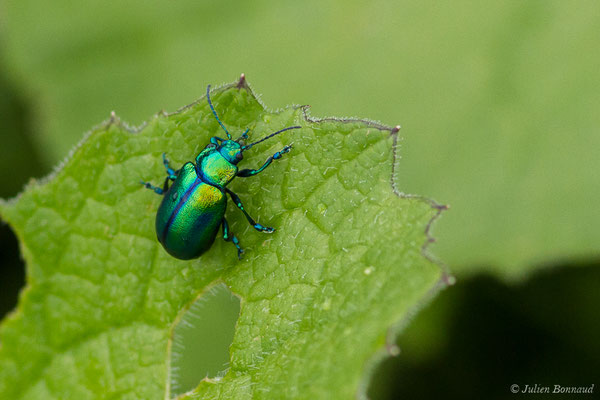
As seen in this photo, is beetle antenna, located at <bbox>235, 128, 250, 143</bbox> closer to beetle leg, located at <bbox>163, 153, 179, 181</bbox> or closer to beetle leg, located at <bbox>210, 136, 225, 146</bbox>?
beetle leg, located at <bbox>210, 136, 225, 146</bbox>

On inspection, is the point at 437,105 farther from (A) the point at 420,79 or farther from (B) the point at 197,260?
(B) the point at 197,260

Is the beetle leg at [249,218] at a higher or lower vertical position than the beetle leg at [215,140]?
lower

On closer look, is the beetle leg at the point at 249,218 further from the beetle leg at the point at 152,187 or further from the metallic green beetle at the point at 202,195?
the beetle leg at the point at 152,187

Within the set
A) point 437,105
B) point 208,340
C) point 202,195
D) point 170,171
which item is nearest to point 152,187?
point 170,171

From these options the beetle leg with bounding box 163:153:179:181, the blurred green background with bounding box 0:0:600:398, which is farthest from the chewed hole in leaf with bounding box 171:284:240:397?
the beetle leg with bounding box 163:153:179:181

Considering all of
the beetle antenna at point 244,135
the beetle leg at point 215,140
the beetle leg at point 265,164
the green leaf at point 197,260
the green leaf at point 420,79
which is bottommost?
the green leaf at point 197,260

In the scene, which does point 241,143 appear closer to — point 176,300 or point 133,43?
point 176,300

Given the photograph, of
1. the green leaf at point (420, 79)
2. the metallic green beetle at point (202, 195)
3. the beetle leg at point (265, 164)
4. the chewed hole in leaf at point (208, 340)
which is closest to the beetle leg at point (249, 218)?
the metallic green beetle at point (202, 195)
